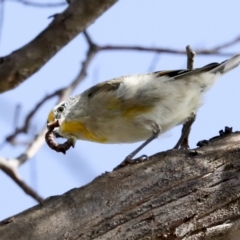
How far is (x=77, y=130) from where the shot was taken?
13.8ft

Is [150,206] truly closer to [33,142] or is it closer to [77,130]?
[77,130]

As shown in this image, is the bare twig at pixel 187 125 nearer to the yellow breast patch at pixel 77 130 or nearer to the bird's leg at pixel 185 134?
the bird's leg at pixel 185 134

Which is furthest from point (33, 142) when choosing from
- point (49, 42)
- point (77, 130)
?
point (49, 42)

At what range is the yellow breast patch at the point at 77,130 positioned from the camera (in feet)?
13.6

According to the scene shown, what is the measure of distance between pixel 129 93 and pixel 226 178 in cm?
126

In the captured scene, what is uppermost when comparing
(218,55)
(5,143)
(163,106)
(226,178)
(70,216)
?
(5,143)

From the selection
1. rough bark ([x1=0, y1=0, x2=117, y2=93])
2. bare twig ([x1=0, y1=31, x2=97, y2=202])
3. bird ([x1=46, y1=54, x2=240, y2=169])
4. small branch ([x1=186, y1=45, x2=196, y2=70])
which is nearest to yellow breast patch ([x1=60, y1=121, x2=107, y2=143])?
bird ([x1=46, y1=54, x2=240, y2=169])

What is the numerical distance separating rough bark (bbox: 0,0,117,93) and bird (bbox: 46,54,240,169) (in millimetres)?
451

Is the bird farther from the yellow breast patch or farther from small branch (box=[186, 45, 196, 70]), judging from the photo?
small branch (box=[186, 45, 196, 70])

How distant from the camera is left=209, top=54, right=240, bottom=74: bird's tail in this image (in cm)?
441

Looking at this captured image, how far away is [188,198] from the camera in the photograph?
2.92m

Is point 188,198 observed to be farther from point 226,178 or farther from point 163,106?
point 163,106

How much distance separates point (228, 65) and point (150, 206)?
1837mm

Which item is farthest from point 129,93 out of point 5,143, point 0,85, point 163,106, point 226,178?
point 5,143
